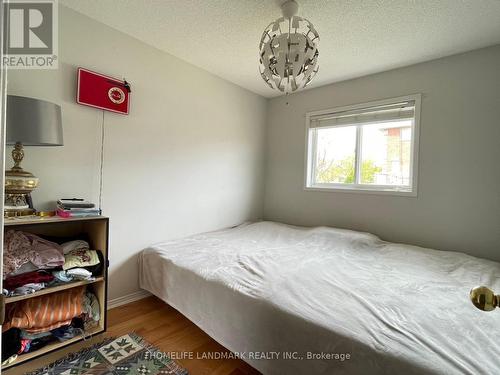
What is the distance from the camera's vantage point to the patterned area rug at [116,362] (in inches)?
52.1

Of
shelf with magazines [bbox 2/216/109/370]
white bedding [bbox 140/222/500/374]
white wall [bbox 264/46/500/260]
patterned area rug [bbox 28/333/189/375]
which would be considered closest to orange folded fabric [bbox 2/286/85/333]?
shelf with magazines [bbox 2/216/109/370]

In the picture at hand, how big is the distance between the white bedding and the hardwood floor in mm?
133

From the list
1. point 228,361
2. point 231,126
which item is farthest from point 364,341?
point 231,126

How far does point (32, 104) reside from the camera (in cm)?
128

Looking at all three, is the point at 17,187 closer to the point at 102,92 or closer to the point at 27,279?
the point at 27,279

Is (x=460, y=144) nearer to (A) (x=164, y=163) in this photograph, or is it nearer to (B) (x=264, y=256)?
(B) (x=264, y=256)

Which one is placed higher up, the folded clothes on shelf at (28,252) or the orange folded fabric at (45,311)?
the folded clothes on shelf at (28,252)

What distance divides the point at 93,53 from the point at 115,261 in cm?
164

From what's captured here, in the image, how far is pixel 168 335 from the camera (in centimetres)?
167

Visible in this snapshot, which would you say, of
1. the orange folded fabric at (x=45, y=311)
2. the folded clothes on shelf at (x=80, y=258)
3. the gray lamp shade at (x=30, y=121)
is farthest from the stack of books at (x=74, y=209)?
the orange folded fabric at (x=45, y=311)

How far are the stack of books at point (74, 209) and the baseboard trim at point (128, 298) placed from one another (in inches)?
33.8

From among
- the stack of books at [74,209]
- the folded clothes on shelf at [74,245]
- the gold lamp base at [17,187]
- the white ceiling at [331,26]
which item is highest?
the white ceiling at [331,26]

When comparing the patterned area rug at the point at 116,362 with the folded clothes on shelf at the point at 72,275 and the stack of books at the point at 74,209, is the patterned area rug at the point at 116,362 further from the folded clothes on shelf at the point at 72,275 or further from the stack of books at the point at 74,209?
the stack of books at the point at 74,209

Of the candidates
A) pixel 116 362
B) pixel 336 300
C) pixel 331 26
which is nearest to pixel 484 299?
pixel 336 300
